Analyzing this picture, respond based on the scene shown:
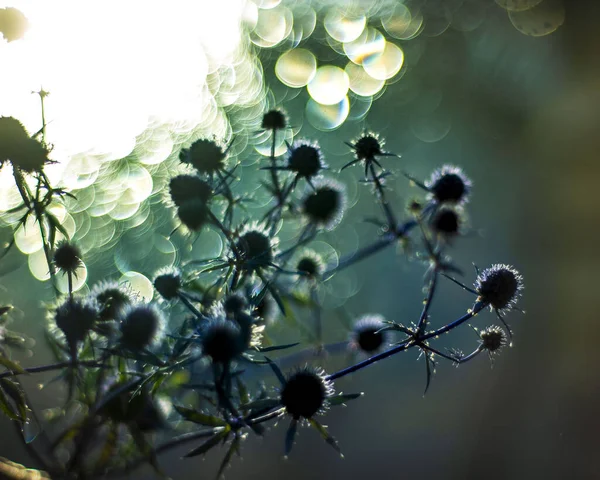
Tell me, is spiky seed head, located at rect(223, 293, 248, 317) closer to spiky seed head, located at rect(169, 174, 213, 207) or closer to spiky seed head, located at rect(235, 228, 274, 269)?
spiky seed head, located at rect(235, 228, 274, 269)

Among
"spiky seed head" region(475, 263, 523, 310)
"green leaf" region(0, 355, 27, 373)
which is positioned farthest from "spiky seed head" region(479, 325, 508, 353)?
"green leaf" region(0, 355, 27, 373)

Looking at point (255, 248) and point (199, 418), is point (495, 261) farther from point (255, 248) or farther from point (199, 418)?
point (199, 418)

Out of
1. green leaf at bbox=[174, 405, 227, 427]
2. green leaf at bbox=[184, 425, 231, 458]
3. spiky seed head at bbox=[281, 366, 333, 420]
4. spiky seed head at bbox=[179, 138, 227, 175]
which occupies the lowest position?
green leaf at bbox=[184, 425, 231, 458]

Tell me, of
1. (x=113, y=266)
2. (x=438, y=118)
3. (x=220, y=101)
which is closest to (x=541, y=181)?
(x=438, y=118)

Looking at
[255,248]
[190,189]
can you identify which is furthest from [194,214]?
[255,248]

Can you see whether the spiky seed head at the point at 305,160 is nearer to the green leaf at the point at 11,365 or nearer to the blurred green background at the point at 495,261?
the green leaf at the point at 11,365

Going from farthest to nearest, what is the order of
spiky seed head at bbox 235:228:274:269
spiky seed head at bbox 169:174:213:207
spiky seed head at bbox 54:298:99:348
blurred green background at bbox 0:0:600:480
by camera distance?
1. blurred green background at bbox 0:0:600:480
2. spiky seed head at bbox 169:174:213:207
3. spiky seed head at bbox 235:228:274:269
4. spiky seed head at bbox 54:298:99:348
